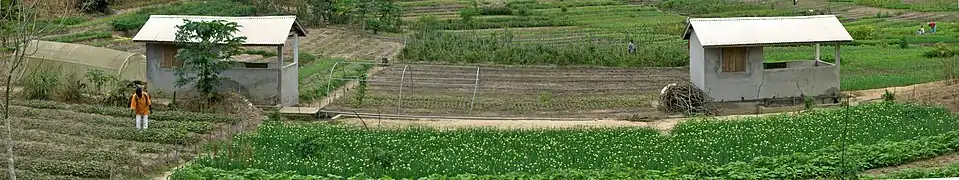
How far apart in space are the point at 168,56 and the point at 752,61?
1390 centimetres

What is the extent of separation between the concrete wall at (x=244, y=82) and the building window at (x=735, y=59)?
10.5 meters

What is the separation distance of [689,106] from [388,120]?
22.9 ft

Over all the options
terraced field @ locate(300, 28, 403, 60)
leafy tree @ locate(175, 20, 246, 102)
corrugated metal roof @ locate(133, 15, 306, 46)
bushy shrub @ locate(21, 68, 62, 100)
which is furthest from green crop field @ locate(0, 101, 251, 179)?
terraced field @ locate(300, 28, 403, 60)

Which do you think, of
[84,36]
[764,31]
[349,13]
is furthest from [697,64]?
[349,13]

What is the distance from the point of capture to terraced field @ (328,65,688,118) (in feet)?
105

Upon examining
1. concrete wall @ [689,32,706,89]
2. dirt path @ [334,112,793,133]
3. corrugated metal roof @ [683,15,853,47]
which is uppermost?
corrugated metal roof @ [683,15,853,47]

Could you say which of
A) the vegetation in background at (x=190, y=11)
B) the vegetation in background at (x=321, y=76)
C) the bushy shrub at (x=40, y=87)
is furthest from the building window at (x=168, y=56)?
the vegetation in background at (x=190, y=11)

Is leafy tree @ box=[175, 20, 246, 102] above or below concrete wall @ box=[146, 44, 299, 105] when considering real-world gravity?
above

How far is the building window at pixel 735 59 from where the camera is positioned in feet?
107

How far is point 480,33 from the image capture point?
2106 inches

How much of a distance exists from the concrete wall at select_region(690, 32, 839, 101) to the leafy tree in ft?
36.0

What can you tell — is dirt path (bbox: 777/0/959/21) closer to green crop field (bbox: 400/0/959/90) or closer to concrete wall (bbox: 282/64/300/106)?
green crop field (bbox: 400/0/959/90)

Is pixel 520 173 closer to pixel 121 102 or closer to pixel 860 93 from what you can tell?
pixel 121 102

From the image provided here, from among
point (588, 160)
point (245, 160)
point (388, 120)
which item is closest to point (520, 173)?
point (588, 160)
